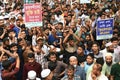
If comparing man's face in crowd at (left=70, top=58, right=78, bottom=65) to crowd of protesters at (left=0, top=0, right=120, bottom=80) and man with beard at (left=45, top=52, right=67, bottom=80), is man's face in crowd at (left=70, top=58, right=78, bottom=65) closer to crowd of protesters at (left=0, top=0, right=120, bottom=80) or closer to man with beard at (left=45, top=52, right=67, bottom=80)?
crowd of protesters at (left=0, top=0, right=120, bottom=80)

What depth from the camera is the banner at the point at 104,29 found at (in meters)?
11.2

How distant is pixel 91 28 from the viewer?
13.8 meters

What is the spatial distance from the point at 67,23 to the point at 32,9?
10.9 ft

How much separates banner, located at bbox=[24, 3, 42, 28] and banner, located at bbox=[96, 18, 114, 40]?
202cm

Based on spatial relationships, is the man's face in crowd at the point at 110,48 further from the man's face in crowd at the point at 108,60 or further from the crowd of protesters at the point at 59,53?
the man's face in crowd at the point at 108,60

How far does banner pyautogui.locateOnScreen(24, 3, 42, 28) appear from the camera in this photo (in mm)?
12156

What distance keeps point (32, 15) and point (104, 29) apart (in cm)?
235

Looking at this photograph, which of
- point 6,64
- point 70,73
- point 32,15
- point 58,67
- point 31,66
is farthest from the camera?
point 32,15

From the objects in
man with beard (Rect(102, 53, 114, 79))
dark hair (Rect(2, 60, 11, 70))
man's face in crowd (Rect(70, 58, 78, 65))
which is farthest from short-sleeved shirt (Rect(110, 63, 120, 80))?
dark hair (Rect(2, 60, 11, 70))

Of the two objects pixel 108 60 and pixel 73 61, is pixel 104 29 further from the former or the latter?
pixel 73 61

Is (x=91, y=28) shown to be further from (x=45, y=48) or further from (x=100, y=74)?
(x=100, y=74)

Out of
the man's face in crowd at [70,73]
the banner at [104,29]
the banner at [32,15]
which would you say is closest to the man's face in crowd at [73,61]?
the man's face in crowd at [70,73]

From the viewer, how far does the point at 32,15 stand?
12258mm

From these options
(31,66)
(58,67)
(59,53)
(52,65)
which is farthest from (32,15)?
(52,65)
